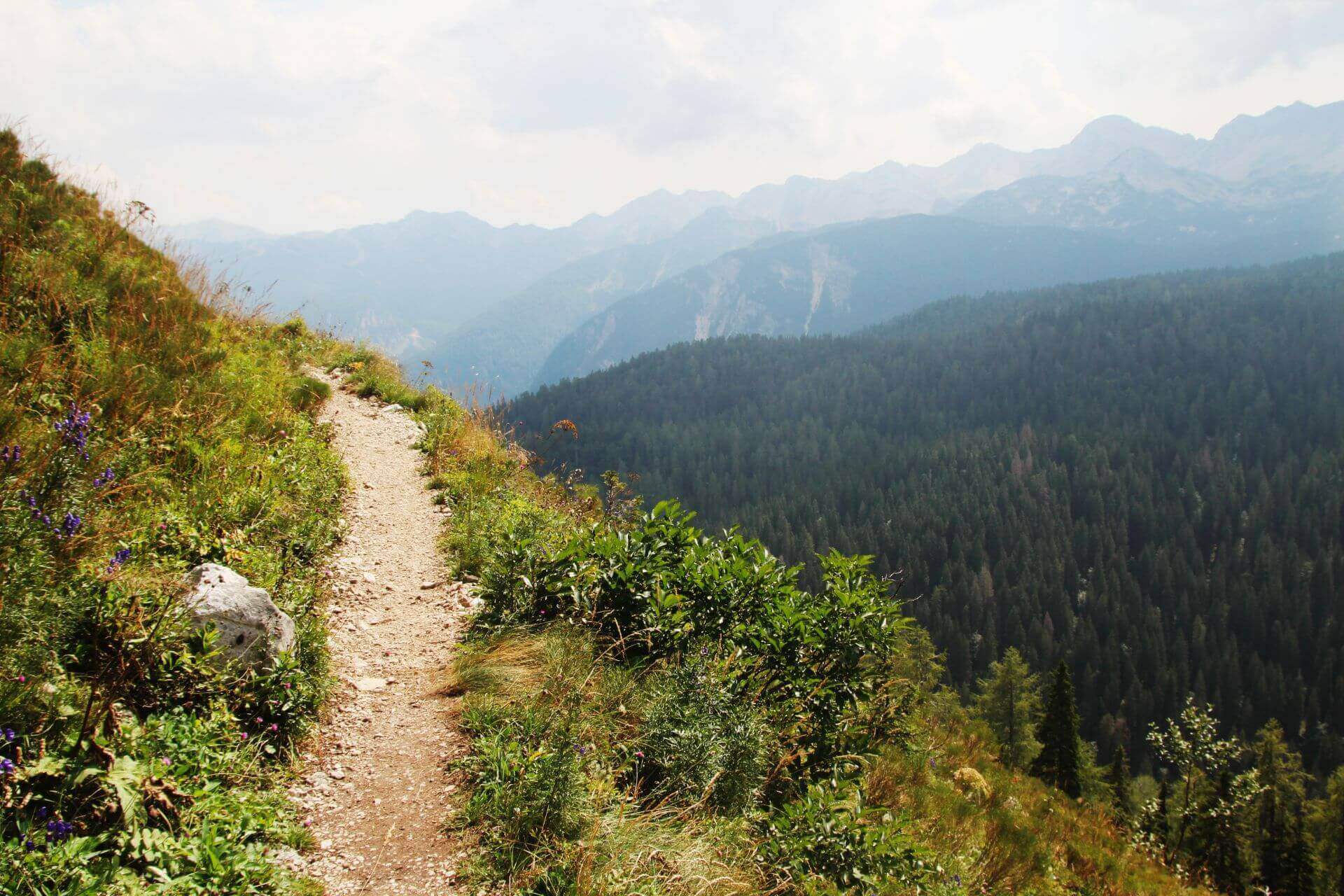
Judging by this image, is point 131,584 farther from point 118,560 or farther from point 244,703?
point 244,703

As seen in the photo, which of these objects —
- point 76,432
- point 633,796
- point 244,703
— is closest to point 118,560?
point 244,703

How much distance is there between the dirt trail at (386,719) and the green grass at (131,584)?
251 mm

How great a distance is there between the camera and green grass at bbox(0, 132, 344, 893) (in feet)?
8.75

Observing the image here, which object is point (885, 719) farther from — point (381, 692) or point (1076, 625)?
point (1076, 625)

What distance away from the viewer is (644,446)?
18038 cm

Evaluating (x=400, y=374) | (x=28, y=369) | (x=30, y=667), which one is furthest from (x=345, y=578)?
(x=400, y=374)

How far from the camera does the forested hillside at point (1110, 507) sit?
3733 inches

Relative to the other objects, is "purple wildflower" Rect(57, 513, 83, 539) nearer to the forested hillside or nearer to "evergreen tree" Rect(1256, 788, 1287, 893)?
"evergreen tree" Rect(1256, 788, 1287, 893)

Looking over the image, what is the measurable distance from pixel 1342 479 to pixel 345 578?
628 ft

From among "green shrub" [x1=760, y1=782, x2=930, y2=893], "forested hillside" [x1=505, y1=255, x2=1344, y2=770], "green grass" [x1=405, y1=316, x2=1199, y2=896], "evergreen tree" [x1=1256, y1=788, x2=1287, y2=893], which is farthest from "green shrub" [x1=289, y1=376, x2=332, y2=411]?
"forested hillside" [x1=505, y1=255, x2=1344, y2=770]

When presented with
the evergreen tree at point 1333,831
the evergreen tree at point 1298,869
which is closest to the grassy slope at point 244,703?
the evergreen tree at point 1298,869

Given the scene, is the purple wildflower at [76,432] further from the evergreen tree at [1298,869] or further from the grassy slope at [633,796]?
the evergreen tree at [1298,869]

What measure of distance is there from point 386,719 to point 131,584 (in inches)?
69.8

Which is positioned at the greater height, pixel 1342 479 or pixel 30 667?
pixel 30 667
